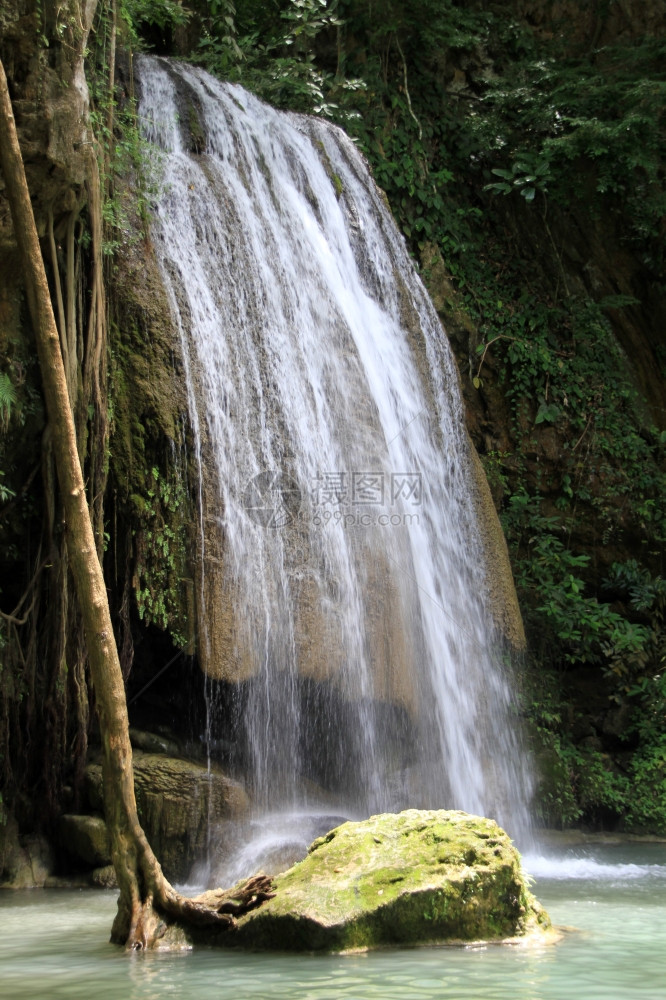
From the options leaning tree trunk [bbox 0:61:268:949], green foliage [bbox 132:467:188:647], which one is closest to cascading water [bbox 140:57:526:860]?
green foliage [bbox 132:467:188:647]

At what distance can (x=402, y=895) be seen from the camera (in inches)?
160

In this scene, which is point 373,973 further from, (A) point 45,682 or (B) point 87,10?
(B) point 87,10

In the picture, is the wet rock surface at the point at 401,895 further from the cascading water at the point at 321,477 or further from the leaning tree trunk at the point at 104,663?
the cascading water at the point at 321,477

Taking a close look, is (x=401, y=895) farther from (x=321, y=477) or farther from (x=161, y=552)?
(x=321, y=477)

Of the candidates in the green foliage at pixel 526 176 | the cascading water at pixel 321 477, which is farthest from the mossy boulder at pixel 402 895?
the green foliage at pixel 526 176

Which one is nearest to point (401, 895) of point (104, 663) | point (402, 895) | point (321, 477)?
point (402, 895)

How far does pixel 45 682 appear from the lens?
6.31 m

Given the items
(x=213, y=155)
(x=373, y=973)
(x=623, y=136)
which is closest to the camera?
(x=373, y=973)

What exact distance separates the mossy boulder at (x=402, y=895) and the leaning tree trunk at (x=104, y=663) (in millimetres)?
209

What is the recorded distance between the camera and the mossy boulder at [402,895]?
402cm

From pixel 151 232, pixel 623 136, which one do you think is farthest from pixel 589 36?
pixel 151 232

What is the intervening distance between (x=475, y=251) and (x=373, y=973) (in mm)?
9394

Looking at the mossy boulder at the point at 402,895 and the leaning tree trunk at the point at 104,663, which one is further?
the leaning tree trunk at the point at 104,663

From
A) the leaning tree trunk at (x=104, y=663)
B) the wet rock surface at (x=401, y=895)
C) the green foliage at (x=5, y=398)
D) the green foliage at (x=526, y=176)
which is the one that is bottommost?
the wet rock surface at (x=401, y=895)
